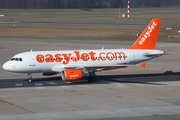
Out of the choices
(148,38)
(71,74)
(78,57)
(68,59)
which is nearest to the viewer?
(71,74)

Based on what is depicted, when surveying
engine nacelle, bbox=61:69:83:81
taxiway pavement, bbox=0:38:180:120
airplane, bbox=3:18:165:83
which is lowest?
taxiway pavement, bbox=0:38:180:120

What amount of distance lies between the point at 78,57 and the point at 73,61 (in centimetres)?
84

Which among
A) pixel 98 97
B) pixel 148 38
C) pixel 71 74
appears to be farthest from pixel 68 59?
pixel 148 38

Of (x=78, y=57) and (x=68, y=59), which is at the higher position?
(x=78, y=57)

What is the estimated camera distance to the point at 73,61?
41.4 m

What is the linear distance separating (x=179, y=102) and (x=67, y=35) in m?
72.7

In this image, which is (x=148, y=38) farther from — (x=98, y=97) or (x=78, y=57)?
(x=98, y=97)

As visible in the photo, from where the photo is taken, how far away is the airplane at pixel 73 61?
39.8m

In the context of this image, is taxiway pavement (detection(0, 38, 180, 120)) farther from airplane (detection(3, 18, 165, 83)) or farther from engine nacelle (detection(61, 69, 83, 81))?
airplane (detection(3, 18, 165, 83))

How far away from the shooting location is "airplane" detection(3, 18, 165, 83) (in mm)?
39844

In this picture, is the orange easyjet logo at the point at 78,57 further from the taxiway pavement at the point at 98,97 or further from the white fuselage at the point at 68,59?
the taxiway pavement at the point at 98,97

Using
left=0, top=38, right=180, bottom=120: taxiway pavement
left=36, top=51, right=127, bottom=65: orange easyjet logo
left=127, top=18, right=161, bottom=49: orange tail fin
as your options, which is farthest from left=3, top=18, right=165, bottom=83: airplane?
left=0, top=38, right=180, bottom=120: taxiway pavement

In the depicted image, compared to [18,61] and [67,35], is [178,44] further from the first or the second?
[18,61]

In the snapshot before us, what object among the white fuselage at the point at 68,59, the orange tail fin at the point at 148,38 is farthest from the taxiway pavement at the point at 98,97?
the orange tail fin at the point at 148,38
